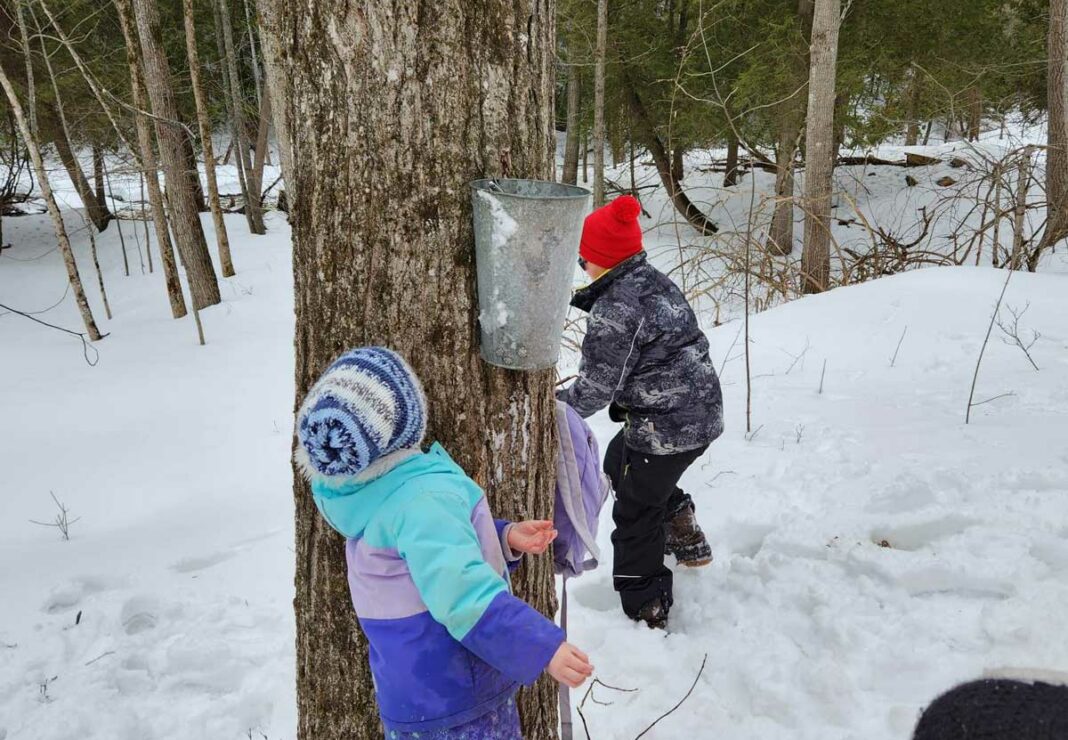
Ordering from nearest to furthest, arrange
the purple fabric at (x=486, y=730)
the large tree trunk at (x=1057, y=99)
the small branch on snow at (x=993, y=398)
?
the purple fabric at (x=486, y=730) → the small branch on snow at (x=993, y=398) → the large tree trunk at (x=1057, y=99)

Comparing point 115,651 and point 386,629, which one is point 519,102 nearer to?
point 386,629

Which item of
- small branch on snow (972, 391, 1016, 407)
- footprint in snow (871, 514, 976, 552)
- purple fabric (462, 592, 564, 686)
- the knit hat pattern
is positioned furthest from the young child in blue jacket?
small branch on snow (972, 391, 1016, 407)

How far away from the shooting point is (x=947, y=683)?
2225 millimetres

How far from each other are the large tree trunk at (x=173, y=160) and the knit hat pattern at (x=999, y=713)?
28.4 ft

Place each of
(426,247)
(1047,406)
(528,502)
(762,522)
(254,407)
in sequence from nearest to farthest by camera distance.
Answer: (426,247) < (528,502) < (762,522) < (1047,406) < (254,407)

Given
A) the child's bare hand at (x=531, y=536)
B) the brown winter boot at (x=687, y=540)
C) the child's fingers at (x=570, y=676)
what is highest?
the child's bare hand at (x=531, y=536)

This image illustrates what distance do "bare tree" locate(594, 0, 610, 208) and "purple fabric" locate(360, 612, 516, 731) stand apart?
37.2ft

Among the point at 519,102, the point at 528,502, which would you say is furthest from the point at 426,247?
the point at 528,502

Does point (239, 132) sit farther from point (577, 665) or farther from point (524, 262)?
point (577, 665)

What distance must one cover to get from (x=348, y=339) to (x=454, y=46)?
651mm

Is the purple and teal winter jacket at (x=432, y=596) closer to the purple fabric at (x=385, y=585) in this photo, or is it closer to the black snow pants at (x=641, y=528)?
the purple fabric at (x=385, y=585)

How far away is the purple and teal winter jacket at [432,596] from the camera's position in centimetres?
120

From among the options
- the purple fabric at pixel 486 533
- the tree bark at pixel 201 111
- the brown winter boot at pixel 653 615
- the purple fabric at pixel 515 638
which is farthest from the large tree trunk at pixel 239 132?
the purple fabric at pixel 515 638

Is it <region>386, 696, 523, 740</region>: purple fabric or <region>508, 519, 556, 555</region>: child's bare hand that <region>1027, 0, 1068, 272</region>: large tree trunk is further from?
<region>386, 696, 523, 740</region>: purple fabric
